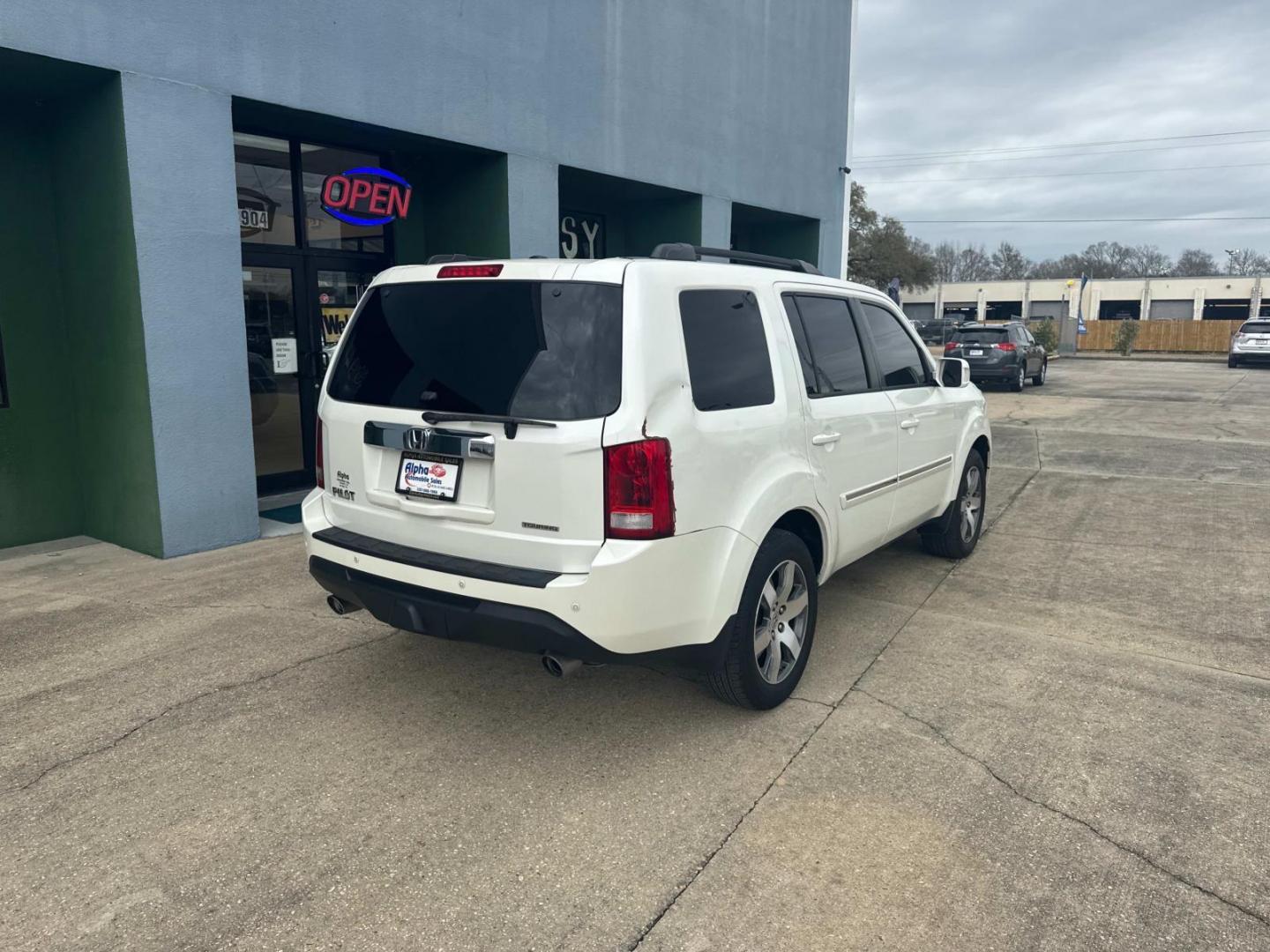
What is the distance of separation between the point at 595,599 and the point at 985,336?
68.5 feet

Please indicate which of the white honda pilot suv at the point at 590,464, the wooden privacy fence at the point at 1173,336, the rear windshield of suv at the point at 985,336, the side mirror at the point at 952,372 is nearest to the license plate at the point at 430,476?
the white honda pilot suv at the point at 590,464

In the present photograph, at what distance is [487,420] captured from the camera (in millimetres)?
3258

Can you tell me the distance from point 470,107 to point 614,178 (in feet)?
7.63

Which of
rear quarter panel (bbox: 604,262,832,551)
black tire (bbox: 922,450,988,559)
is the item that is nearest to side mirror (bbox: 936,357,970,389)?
black tire (bbox: 922,450,988,559)

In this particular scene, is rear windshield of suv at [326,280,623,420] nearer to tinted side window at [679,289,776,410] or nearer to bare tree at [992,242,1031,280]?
tinted side window at [679,289,776,410]

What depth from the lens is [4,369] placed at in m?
6.65

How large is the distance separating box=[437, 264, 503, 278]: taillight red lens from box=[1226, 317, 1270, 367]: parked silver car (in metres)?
35.2

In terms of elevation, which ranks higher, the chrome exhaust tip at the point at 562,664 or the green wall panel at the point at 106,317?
the green wall panel at the point at 106,317

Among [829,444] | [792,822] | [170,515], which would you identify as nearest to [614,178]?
[170,515]

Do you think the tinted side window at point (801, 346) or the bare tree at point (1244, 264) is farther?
the bare tree at point (1244, 264)

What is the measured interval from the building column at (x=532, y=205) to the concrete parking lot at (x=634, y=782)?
4511 mm

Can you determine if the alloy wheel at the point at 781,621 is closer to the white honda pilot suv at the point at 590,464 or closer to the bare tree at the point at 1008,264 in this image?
the white honda pilot suv at the point at 590,464

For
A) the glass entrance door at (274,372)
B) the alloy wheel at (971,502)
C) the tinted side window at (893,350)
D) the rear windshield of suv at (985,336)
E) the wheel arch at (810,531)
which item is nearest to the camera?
the wheel arch at (810,531)

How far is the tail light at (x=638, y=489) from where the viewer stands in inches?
122
